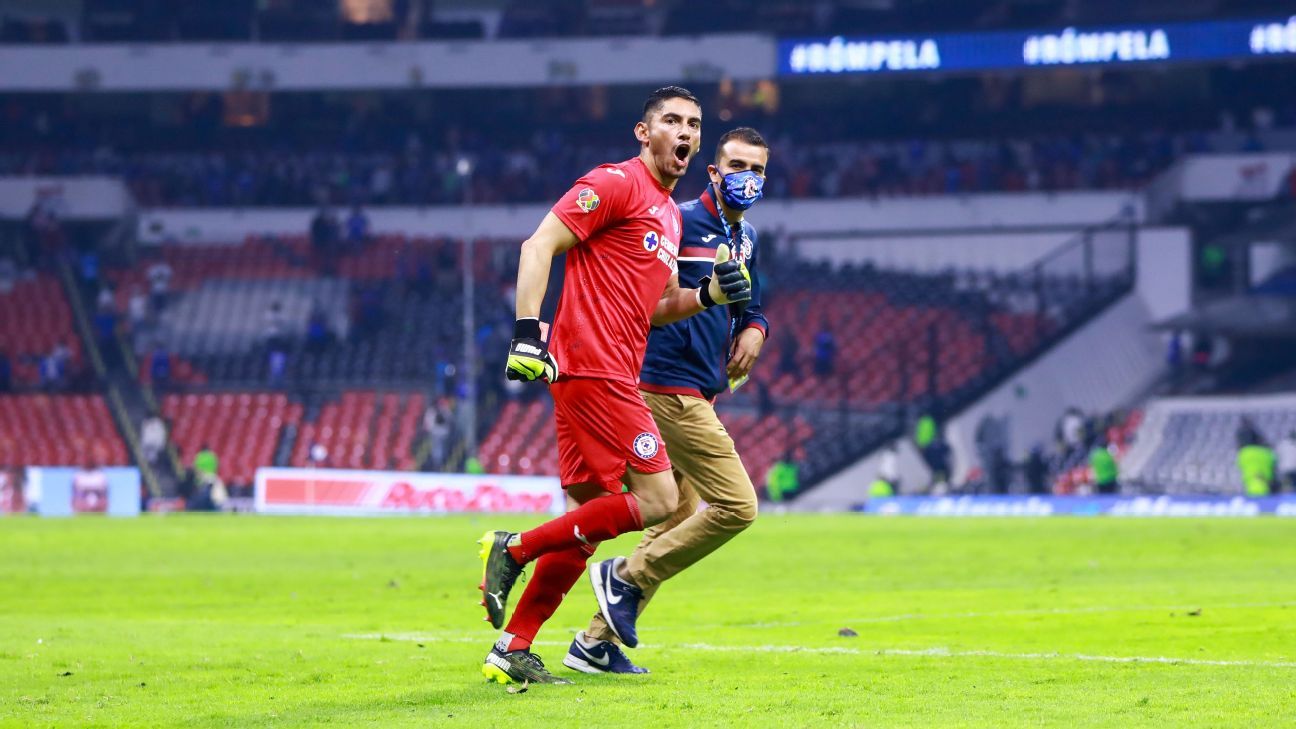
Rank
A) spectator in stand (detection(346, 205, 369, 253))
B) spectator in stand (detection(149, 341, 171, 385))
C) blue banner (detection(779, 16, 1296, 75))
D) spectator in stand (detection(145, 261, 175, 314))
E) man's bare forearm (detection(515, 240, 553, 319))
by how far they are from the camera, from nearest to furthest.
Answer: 1. man's bare forearm (detection(515, 240, 553, 319))
2. spectator in stand (detection(149, 341, 171, 385))
3. blue banner (detection(779, 16, 1296, 75))
4. spectator in stand (detection(145, 261, 175, 314))
5. spectator in stand (detection(346, 205, 369, 253))

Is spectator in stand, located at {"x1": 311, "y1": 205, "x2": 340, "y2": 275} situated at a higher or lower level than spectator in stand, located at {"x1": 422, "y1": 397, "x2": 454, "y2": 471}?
higher

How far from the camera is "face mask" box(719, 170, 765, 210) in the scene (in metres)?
8.76

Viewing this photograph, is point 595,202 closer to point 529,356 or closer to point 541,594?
point 529,356

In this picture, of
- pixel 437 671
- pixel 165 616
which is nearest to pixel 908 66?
pixel 165 616

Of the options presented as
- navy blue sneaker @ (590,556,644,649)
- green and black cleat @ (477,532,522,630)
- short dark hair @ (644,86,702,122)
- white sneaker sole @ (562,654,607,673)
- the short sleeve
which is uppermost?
short dark hair @ (644,86,702,122)

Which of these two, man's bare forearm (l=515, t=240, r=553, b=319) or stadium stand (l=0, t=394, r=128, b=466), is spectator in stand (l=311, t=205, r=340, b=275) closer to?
stadium stand (l=0, t=394, r=128, b=466)

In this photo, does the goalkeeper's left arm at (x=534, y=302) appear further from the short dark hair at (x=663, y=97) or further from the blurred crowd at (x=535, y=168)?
the blurred crowd at (x=535, y=168)

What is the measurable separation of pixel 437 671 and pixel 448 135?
156 ft

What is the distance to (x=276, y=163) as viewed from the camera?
5322 cm

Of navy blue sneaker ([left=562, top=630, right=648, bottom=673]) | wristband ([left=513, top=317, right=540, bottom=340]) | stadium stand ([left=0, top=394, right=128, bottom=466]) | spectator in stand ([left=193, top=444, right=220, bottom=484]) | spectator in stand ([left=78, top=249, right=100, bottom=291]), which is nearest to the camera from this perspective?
wristband ([left=513, top=317, right=540, bottom=340])

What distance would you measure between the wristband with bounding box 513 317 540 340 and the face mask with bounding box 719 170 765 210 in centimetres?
182

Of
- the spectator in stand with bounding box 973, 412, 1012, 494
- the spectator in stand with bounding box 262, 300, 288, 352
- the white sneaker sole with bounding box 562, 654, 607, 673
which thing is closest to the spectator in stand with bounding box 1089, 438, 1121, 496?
the spectator in stand with bounding box 973, 412, 1012, 494

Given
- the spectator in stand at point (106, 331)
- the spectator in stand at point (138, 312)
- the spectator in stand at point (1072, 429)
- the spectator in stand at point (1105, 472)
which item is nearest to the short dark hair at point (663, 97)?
the spectator in stand at point (1105, 472)

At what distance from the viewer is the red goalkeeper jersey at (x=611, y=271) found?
776cm
